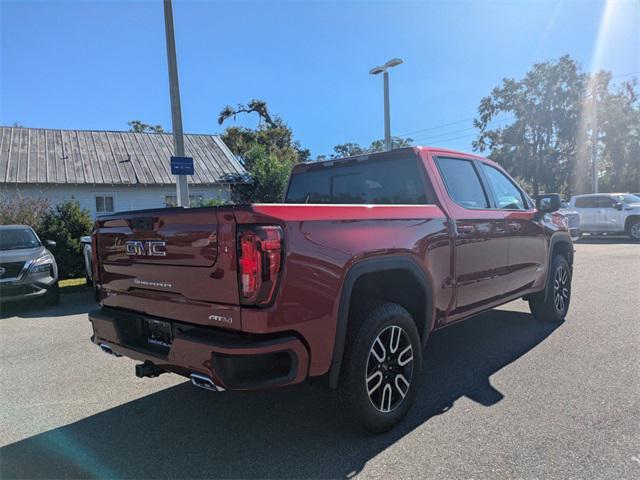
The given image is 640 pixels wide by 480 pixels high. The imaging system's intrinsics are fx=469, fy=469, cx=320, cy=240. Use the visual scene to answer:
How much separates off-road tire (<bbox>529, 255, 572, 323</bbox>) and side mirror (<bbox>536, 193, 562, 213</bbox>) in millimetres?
774

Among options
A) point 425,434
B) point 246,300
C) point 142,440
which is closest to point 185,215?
point 246,300

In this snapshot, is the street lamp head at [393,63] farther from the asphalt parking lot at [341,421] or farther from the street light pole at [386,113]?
the asphalt parking lot at [341,421]

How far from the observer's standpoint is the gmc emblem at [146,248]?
2.95 metres

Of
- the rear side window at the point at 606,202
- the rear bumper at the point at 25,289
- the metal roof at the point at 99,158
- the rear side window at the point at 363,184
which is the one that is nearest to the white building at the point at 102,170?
the metal roof at the point at 99,158

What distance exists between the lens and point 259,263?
2.50 metres

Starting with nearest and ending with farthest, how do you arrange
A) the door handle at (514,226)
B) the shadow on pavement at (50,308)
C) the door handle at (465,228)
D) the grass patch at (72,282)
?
the door handle at (465,228) < the door handle at (514,226) < the shadow on pavement at (50,308) < the grass patch at (72,282)

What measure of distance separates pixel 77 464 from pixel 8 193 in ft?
49.4

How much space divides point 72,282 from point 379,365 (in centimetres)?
1014

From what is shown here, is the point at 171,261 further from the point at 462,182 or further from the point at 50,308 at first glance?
the point at 50,308

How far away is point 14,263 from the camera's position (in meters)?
8.02

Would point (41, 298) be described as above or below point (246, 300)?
below

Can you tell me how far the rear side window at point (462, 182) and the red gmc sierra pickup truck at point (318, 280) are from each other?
0.06ft

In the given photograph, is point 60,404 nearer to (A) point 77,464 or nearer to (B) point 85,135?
(A) point 77,464

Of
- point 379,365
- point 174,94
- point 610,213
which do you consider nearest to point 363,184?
point 379,365
